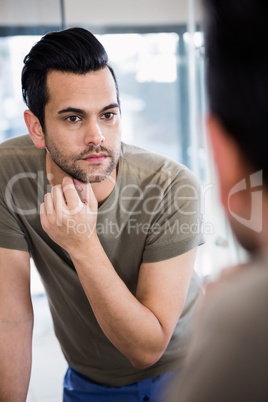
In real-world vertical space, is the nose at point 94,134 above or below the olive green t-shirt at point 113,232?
above

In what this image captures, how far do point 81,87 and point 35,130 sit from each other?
0.22m

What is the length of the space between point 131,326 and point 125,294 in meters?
0.07

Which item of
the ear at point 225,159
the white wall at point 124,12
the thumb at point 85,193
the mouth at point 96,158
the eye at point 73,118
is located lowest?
the thumb at point 85,193

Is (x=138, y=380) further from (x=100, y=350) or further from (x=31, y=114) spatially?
(x=31, y=114)

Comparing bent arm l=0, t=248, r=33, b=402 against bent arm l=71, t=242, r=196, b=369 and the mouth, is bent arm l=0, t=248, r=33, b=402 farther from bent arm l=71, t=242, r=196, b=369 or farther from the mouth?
the mouth

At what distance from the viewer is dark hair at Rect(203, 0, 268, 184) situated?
0.38m

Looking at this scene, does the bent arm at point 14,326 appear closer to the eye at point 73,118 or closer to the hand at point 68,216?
the hand at point 68,216

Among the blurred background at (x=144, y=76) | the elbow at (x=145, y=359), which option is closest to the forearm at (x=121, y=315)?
the elbow at (x=145, y=359)

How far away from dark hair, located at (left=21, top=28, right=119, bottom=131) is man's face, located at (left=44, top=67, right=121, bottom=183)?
0.02 m

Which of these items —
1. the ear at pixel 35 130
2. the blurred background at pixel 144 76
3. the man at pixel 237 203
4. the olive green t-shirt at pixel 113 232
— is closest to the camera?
the man at pixel 237 203

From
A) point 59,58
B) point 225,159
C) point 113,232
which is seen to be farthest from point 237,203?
point 59,58

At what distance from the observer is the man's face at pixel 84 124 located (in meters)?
1.21

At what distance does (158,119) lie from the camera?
3346mm

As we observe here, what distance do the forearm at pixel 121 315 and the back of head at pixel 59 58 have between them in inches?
20.0
